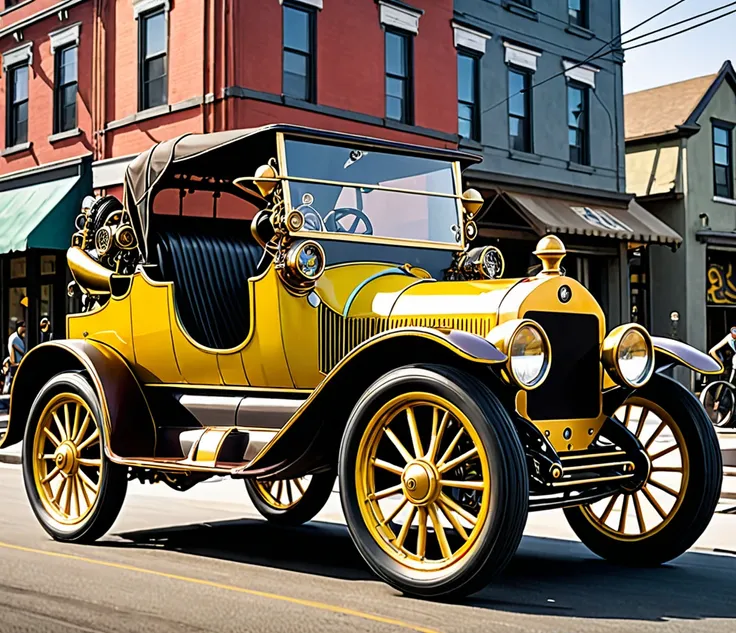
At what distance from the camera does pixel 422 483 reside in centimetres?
512

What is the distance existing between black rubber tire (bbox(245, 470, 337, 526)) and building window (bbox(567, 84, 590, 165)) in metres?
17.9

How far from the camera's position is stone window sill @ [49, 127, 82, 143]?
20.5m

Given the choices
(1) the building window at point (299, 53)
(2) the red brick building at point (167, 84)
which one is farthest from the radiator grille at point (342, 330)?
(1) the building window at point (299, 53)

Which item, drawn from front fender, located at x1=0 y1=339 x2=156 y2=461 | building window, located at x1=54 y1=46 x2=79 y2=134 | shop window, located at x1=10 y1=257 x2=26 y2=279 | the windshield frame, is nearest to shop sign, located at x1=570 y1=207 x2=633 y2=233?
building window, located at x1=54 y1=46 x2=79 y2=134

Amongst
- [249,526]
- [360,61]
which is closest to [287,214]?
[249,526]

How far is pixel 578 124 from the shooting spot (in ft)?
80.8

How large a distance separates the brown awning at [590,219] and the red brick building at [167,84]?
2.16 meters

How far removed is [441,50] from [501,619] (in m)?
17.6

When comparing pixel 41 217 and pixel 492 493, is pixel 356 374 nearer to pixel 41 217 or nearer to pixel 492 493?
pixel 492 493

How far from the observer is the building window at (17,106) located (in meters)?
22.4

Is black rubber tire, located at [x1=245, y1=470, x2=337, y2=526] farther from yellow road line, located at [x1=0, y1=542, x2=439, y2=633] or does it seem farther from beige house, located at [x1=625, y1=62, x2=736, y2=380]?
beige house, located at [x1=625, y1=62, x2=736, y2=380]

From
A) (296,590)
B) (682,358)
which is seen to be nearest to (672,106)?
(682,358)

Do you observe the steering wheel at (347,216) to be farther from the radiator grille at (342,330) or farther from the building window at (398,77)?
the building window at (398,77)

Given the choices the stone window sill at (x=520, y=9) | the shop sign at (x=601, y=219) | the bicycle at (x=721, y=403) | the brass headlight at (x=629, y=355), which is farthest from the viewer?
the stone window sill at (x=520, y=9)
